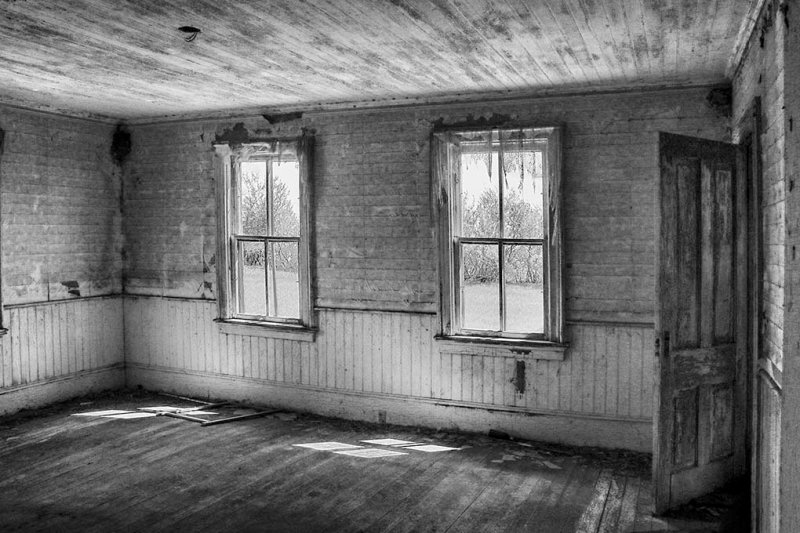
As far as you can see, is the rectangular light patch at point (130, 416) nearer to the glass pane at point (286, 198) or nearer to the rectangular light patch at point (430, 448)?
the glass pane at point (286, 198)

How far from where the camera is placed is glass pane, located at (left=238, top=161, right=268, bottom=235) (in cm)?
670

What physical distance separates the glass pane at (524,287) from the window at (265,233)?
6.20 feet

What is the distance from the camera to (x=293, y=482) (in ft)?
15.5

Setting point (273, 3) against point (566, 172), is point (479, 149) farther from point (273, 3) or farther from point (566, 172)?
point (273, 3)

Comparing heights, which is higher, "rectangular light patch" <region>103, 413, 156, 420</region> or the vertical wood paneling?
the vertical wood paneling

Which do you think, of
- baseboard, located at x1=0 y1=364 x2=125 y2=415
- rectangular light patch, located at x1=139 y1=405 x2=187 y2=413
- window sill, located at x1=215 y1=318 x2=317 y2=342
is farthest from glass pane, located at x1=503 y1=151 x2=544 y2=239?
baseboard, located at x1=0 y1=364 x2=125 y2=415

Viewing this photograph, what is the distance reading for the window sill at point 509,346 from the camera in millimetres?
5539

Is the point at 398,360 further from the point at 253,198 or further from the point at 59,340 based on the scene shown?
the point at 59,340

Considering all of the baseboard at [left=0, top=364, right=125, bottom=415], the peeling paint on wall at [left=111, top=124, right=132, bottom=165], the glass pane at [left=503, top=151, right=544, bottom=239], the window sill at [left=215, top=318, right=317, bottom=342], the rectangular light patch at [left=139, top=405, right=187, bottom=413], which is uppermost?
the peeling paint on wall at [left=111, top=124, right=132, bottom=165]

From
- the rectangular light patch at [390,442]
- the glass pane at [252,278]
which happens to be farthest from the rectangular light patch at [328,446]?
the glass pane at [252,278]

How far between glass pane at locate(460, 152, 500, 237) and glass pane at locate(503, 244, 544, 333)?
26 cm

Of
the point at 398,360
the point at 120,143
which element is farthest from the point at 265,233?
the point at 120,143

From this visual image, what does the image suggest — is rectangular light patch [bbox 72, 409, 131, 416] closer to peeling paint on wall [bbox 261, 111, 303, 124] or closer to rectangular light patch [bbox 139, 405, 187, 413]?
rectangular light patch [bbox 139, 405, 187, 413]

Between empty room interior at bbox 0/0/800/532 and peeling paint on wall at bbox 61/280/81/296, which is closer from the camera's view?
empty room interior at bbox 0/0/800/532
